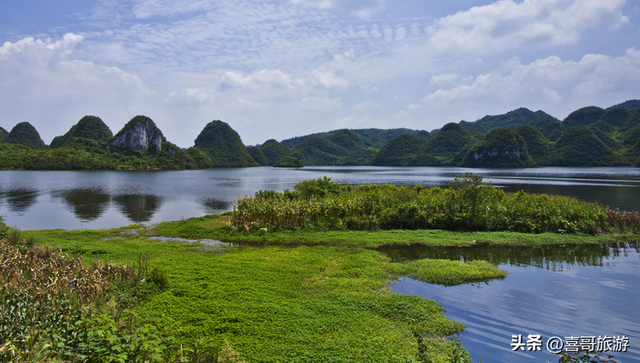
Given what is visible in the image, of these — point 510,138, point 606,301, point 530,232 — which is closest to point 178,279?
point 606,301

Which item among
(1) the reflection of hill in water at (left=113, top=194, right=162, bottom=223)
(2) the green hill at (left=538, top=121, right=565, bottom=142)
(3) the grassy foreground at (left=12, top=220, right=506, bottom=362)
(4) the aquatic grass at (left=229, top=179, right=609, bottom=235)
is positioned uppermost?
(2) the green hill at (left=538, top=121, right=565, bottom=142)

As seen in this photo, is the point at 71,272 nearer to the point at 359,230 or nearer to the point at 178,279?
the point at 178,279

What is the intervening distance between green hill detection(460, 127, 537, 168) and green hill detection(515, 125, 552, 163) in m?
11.7

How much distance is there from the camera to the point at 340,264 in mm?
9727

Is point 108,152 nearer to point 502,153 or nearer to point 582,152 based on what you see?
point 502,153

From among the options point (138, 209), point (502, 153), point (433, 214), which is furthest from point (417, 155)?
point (433, 214)

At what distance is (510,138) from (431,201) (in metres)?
147

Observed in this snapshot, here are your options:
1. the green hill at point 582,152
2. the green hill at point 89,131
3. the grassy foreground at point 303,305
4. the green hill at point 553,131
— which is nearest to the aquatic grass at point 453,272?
the grassy foreground at point 303,305

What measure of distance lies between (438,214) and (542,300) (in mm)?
8105

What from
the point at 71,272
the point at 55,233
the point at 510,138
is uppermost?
the point at 510,138

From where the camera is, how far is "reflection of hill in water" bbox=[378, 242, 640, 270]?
34.7 feet

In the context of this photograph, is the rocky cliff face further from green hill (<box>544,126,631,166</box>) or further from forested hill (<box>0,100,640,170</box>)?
green hill (<box>544,126,631,166</box>)

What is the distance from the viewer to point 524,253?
455 inches

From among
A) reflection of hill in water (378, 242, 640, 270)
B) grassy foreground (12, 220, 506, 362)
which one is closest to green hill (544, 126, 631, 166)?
reflection of hill in water (378, 242, 640, 270)
